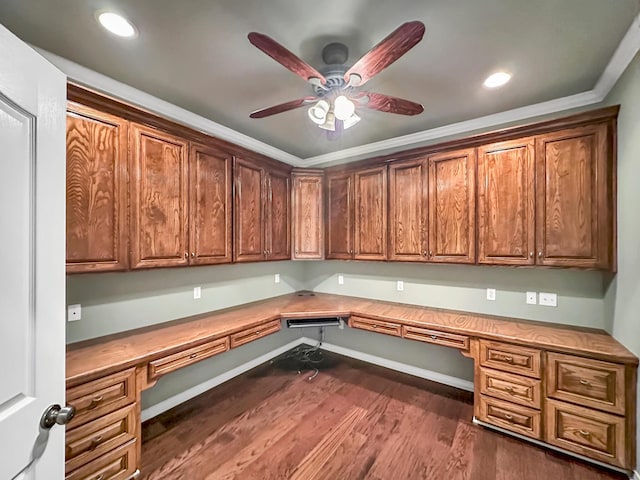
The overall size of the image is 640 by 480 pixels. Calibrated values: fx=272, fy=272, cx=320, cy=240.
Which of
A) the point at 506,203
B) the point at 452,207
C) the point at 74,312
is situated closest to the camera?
the point at 74,312

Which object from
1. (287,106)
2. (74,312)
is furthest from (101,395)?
(287,106)

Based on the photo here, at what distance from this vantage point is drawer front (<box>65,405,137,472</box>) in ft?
4.85

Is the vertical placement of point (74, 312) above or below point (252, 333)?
above

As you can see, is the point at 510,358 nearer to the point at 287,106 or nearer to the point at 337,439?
the point at 337,439

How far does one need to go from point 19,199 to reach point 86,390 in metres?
1.27

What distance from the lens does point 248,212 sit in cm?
280

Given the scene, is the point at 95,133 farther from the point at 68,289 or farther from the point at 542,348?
the point at 542,348

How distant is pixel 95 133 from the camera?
1755 millimetres

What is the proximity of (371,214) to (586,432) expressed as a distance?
7.68 feet

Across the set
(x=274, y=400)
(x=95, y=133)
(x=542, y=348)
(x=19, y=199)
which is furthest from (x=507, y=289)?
(x=95, y=133)

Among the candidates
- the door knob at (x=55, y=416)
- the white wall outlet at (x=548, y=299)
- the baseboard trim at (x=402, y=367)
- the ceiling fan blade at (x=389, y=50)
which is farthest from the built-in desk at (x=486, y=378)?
the ceiling fan blade at (x=389, y=50)

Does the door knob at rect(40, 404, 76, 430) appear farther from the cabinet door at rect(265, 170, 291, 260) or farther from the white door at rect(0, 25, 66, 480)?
the cabinet door at rect(265, 170, 291, 260)

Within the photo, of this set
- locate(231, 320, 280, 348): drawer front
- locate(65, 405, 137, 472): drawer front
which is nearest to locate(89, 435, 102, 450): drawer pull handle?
locate(65, 405, 137, 472): drawer front

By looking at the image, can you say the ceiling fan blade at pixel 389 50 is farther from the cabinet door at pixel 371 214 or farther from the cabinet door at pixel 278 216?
the cabinet door at pixel 278 216
